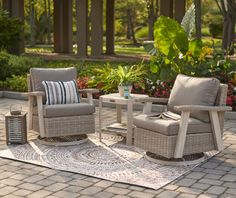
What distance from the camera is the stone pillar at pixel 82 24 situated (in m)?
18.2

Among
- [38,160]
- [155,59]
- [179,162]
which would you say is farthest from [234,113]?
[38,160]

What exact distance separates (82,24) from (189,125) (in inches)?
533

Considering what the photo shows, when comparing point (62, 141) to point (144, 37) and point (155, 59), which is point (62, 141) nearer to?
point (155, 59)

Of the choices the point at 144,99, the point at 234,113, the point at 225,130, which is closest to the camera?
the point at 144,99

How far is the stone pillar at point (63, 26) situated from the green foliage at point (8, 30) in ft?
16.0

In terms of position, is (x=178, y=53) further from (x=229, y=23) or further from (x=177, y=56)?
(x=229, y=23)

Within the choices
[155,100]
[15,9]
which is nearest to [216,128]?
[155,100]

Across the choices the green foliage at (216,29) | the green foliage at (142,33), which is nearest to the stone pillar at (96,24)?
A: the green foliage at (216,29)

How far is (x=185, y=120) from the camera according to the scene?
532 centimetres

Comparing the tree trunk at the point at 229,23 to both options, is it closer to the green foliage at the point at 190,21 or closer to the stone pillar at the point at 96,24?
the stone pillar at the point at 96,24

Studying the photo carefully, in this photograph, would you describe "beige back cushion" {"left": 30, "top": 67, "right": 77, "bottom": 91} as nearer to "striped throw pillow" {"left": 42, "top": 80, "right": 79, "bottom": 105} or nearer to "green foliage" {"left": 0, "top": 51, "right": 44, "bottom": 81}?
"striped throw pillow" {"left": 42, "top": 80, "right": 79, "bottom": 105}

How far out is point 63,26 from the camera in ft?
72.5

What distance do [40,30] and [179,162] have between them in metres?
30.0

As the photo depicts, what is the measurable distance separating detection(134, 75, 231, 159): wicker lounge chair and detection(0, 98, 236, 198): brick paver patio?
11.4 inches
